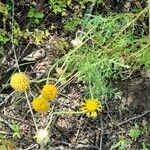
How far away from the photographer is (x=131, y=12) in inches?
116

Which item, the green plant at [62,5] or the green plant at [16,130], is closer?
the green plant at [16,130]

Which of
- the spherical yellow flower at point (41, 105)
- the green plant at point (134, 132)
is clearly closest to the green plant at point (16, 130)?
the spherical yellow flower at point (41, 105)

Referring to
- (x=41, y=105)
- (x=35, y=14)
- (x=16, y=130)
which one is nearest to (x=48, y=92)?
(x=41, y=105)

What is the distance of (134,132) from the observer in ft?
8.90

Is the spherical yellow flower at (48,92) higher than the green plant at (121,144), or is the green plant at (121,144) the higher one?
the spherical yellow flower at (48,92)

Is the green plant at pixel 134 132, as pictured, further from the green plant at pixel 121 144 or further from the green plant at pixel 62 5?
the green plant at pixel 62 5

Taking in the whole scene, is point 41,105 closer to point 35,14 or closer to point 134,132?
point 134,132

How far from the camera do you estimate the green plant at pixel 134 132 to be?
271 cm

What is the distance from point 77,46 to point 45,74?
1.16 ft

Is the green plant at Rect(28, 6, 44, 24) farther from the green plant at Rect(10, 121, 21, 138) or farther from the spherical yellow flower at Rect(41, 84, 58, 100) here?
the spherical yellow flower at Rect(41, 84, 58, 100)

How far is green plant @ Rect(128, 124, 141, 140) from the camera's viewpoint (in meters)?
2.71

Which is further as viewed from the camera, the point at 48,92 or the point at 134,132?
the point at 134,132

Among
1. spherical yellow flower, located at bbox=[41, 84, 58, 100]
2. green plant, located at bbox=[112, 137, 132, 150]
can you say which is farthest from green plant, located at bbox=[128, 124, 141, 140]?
spherical yellow flower, located at bbox=[41, 84, 58, 100]

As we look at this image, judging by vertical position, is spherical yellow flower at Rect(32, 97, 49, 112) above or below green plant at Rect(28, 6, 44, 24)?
below
